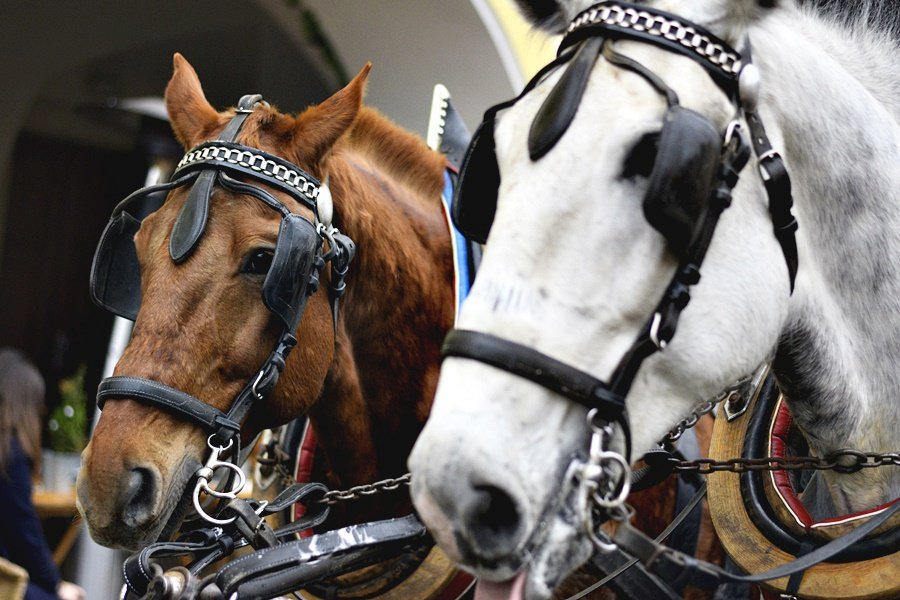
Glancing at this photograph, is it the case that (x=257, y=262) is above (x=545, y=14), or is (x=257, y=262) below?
below

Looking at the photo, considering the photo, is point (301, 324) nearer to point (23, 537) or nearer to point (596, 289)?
point (596, 289)

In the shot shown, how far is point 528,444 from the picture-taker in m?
1.28

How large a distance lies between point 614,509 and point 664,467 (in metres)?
0.57

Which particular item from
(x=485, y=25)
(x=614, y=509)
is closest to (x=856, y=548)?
(x=614, y=509)

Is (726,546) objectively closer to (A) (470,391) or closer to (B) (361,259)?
(A) (470,391)

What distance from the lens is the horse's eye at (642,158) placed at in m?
1.36

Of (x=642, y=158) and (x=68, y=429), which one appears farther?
(x=68, y=429)

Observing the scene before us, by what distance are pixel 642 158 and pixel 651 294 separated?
0.18m

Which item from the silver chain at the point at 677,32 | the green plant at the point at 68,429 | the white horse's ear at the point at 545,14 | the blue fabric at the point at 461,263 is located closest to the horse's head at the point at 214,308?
the blue fabric at the point at 461,263

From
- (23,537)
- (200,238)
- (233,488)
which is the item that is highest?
(200,238)

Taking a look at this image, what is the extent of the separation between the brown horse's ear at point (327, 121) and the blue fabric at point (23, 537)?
2298mm

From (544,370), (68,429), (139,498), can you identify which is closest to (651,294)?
(544,370)

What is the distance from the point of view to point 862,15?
5.91 ft

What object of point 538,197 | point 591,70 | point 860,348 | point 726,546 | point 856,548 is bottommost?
point 726,546
